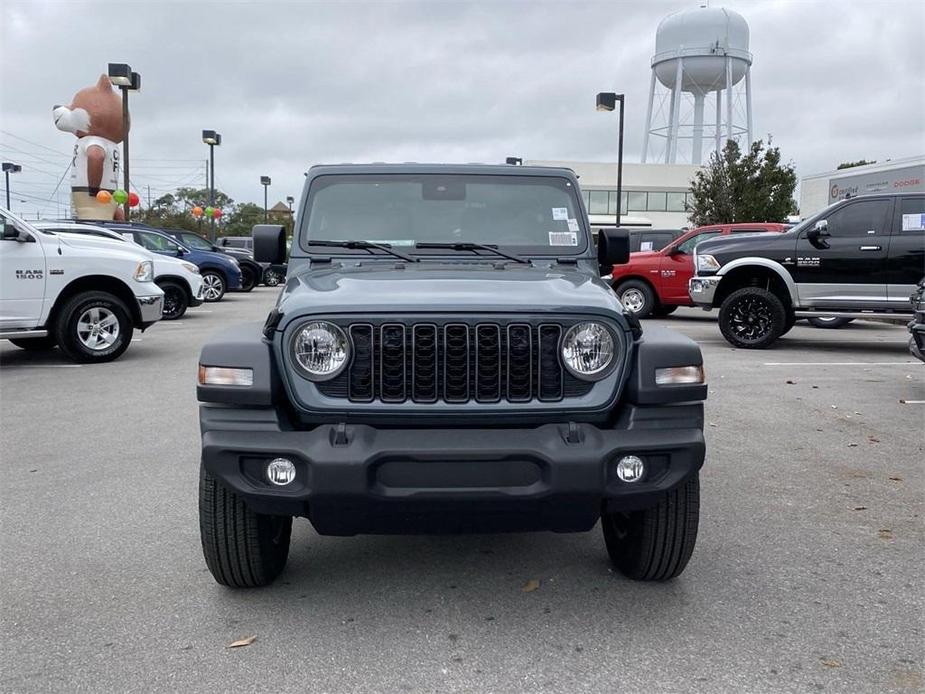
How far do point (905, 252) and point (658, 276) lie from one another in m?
5.20

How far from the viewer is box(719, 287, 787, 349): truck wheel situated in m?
11.5

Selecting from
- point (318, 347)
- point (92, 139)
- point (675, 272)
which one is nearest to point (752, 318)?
point (675, 272)

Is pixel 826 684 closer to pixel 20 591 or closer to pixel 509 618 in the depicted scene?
pixel 509 618

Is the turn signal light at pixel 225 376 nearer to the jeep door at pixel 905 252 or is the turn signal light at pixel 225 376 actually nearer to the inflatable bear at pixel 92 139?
the jeep door at pixel 905 252

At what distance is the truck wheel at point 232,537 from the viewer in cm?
334

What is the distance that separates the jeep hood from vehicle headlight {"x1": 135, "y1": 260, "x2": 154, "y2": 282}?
6.94m

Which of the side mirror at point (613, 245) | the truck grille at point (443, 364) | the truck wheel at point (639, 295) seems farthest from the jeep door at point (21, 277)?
the truck wheel at point (639, 295)

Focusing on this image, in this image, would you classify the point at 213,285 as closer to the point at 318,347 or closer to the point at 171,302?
the point at 171,302

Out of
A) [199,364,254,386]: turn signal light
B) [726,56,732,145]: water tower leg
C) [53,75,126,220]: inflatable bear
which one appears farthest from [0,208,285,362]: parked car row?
[726,56,732,145]: water tower leg

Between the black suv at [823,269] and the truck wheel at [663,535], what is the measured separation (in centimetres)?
869

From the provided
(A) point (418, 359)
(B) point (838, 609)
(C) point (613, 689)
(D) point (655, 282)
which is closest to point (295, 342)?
(A) point (418, 359)

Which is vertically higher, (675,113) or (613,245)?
(675,113)

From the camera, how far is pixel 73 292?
9.90 meters

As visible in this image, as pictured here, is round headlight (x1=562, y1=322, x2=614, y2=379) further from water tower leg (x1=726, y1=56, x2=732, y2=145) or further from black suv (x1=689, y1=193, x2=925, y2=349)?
water tower leg (x1=726, y1=56, x2=732, y2=145)
